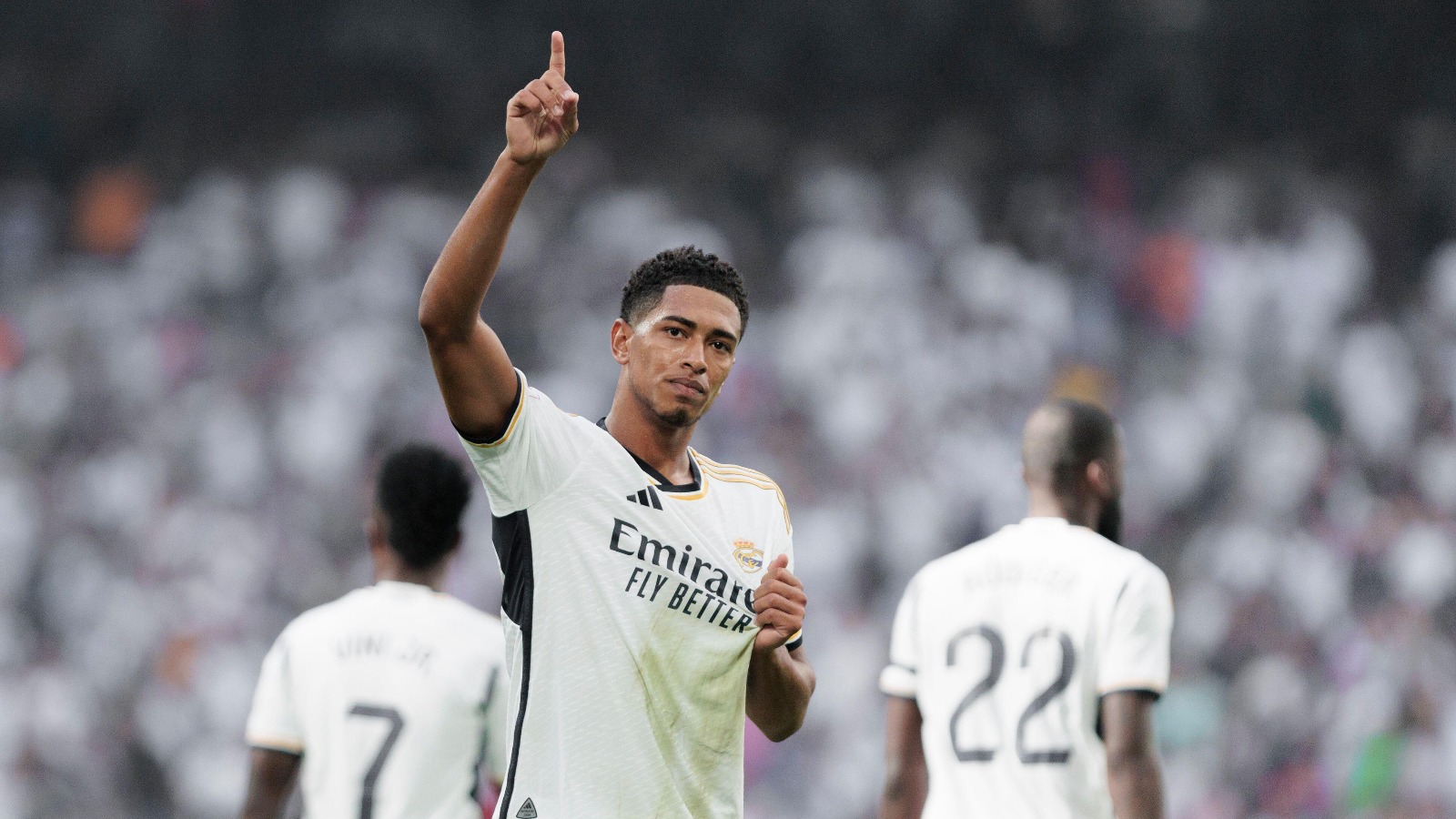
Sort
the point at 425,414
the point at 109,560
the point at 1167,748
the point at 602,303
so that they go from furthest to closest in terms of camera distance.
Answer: the point at 602,303
the point at 425,414
the point at 109,560
the point at 1167,748

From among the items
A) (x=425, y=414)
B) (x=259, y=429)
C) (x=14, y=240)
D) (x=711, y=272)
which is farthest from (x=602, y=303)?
(x=711, y=272)

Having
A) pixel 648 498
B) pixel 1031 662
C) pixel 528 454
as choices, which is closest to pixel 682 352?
pixel 648 498

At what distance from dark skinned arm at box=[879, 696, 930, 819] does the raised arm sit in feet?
6.06

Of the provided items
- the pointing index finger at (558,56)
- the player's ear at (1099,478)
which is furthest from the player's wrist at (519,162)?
the player's ear at (1099,478)

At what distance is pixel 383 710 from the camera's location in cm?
375

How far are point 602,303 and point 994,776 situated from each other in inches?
377

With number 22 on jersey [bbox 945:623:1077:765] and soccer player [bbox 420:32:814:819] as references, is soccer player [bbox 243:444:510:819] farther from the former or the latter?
soccer player [bbox 420:32:814:819]

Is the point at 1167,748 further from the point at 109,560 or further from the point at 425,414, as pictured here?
the point at 109,560

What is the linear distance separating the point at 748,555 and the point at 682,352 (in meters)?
0.39

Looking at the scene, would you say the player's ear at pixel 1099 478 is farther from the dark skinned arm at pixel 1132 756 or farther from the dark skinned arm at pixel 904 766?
the dark skinned arm at pixel 904 766

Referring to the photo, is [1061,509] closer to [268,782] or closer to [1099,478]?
[1099,478]

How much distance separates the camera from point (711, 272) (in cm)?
282

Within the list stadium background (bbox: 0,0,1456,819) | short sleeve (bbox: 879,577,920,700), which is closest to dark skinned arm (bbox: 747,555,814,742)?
short sleeve (bbox: 879,577,920,700)

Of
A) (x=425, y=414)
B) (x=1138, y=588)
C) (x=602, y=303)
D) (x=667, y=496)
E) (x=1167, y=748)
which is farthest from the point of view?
(x=602, y=303)
